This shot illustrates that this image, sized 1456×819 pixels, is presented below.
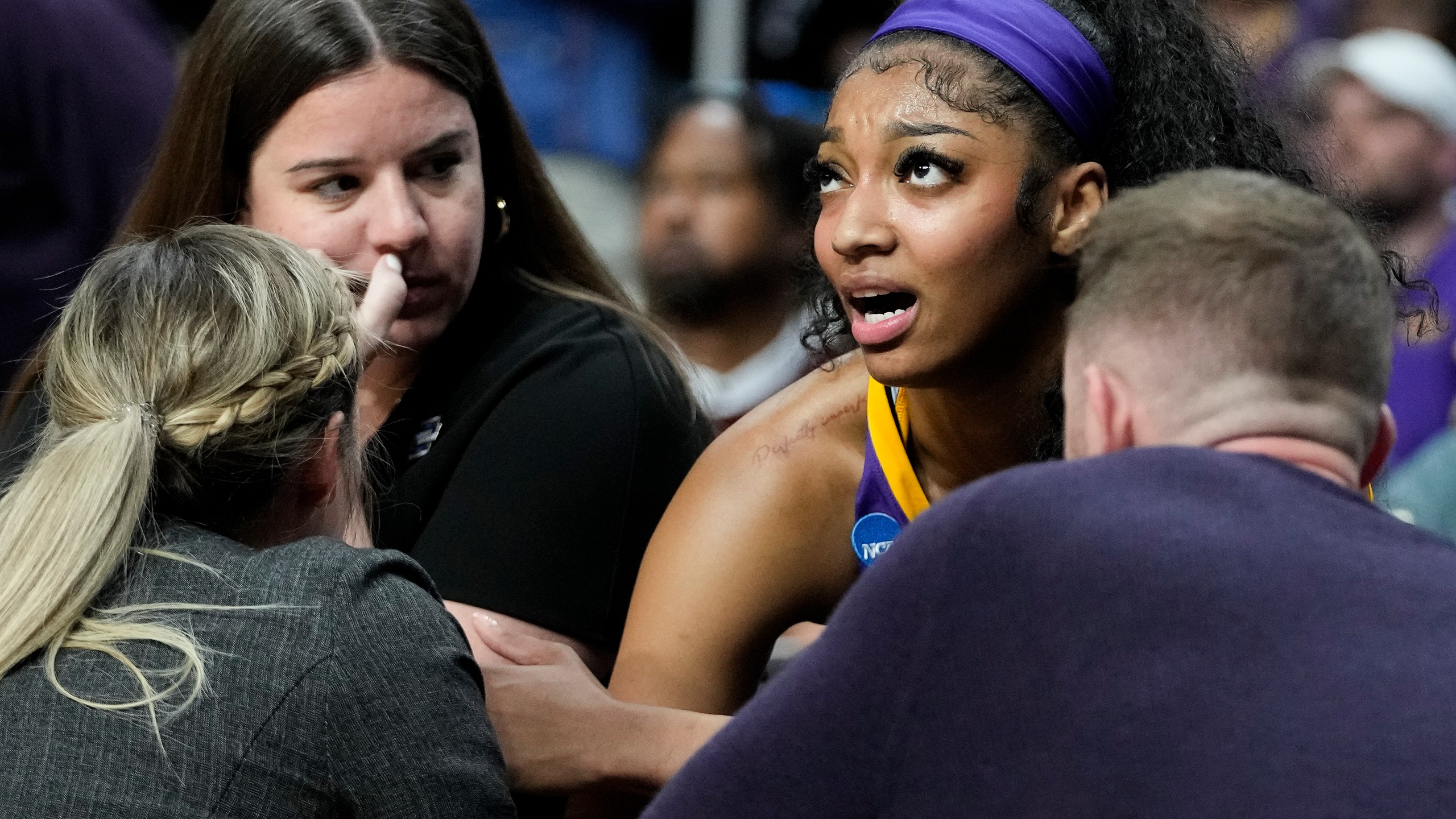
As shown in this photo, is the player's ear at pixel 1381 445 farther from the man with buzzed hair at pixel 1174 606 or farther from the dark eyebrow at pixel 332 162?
the dark eyebrow at pixel 332 162

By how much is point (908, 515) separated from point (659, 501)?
0.36 metres

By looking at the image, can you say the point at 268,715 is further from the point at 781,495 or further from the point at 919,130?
the point at 919,130

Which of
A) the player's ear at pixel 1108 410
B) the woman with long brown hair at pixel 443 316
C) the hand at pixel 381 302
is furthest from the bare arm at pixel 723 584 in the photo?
the player's ear at pixel 1108 410

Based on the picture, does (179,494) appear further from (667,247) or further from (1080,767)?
(667,247)

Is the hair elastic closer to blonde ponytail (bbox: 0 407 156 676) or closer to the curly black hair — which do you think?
blonde ponytail (bbox: 0 407 156 676)

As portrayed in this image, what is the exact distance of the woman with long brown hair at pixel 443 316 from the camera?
223 cm

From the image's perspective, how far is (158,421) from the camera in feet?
5.44

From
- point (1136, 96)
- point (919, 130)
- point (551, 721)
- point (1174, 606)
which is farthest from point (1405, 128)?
point (1174, 606)

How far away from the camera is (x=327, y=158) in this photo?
7.72 feet

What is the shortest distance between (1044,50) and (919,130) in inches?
7.2

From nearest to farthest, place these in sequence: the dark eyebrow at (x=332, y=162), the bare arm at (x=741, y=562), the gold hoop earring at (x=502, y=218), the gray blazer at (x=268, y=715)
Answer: the gray blazer at (x=268, y=715), the bare arm at (x=741, y=562), the dark eyebrow at (x=332, y=162), the gold hoop earring at (x=502, y=218)

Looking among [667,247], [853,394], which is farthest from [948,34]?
[667,247]

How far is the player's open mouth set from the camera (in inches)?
78.9

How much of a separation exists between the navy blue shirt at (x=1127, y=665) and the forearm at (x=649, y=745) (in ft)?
1.94
